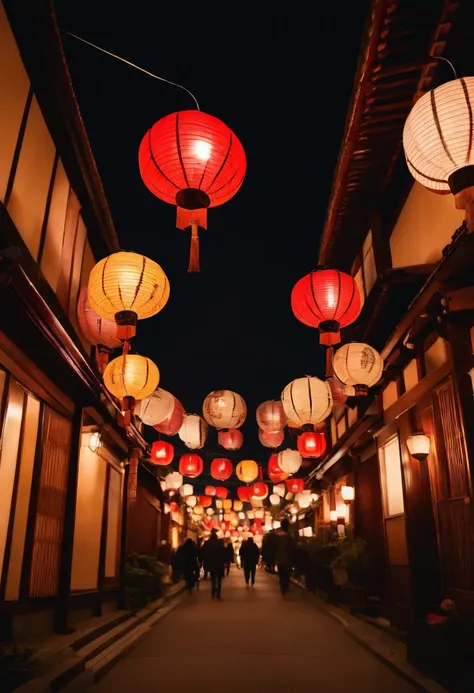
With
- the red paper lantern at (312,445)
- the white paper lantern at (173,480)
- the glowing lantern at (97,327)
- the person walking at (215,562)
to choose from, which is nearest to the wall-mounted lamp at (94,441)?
the glowing lantern at (97,327)

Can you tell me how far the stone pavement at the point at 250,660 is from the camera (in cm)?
753

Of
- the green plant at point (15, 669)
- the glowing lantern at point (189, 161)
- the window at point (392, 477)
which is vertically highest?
the glowing lantern at point (189, 161)

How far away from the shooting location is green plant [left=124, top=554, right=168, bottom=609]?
1644 cm

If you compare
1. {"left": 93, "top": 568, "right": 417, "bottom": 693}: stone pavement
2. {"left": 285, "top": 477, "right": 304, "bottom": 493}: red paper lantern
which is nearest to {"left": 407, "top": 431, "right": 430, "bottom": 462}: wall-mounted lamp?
{"left": 93, "top": 568, "right": 417, "bottom": 693}: stone pavement

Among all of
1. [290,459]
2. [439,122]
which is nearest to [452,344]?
[439,122]

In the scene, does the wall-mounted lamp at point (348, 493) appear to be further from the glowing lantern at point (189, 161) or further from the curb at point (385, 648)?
the glowing lantern at point (189, 161)

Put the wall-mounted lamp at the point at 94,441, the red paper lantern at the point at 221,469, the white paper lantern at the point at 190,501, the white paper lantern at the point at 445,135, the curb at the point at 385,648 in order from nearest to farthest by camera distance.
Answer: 1. the white paper lantern at the point at 445,135
2. the curb at the point at 385,648
3. the wall-mounted lamp at the point at 94,441
4. the red paper lantern at the point at 221,469
5. the white paper lantern at the point at 190,501

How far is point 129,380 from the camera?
1155 cm

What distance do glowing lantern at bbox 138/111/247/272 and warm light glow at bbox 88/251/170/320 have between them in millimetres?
1849

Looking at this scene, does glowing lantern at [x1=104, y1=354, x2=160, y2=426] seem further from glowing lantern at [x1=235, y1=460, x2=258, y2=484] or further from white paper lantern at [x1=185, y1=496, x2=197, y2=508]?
white paper lantern at [x1=185, y1=496, x2=197, y2=508]

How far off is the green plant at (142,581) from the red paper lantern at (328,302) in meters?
11.1

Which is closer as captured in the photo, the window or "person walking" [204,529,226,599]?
the window

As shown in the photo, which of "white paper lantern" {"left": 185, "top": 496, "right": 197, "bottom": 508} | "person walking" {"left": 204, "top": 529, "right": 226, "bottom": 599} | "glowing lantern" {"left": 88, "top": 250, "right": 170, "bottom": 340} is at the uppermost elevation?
"glowing lantern" {"left": 88, "top": 250, "right": 170, "bottom": 340}

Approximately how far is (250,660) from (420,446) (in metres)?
4.65
